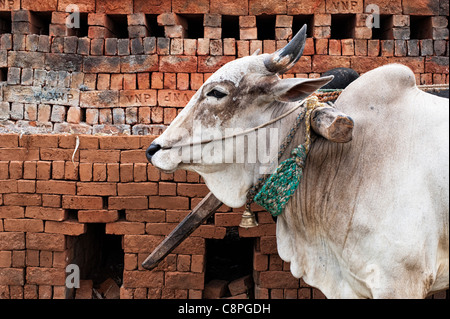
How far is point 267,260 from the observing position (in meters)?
3.83

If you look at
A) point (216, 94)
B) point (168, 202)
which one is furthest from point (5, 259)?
point (216, 94)

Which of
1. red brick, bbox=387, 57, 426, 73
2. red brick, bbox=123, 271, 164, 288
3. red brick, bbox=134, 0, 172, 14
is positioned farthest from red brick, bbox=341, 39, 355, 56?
red brick, bbox=123, 271, 164, 288

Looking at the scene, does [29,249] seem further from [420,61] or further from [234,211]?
[420,61]

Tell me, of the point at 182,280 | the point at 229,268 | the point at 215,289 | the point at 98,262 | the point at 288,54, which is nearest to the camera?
the point at 288,54

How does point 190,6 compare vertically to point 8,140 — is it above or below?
above

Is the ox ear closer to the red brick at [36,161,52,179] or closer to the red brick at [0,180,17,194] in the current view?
the red brick at [36,161,52,179]

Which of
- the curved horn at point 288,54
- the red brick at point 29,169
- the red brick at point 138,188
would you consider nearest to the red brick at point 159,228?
the red brick at point 138,188

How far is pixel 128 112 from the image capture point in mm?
3965

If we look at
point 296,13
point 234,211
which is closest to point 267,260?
point 234,211

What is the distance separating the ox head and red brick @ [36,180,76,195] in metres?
1.89

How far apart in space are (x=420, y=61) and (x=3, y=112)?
4109mm

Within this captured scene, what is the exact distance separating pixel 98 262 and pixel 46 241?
122 centimetres

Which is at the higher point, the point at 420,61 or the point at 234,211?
the point at 420,61

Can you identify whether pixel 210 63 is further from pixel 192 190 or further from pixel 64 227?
pixel 64 227
